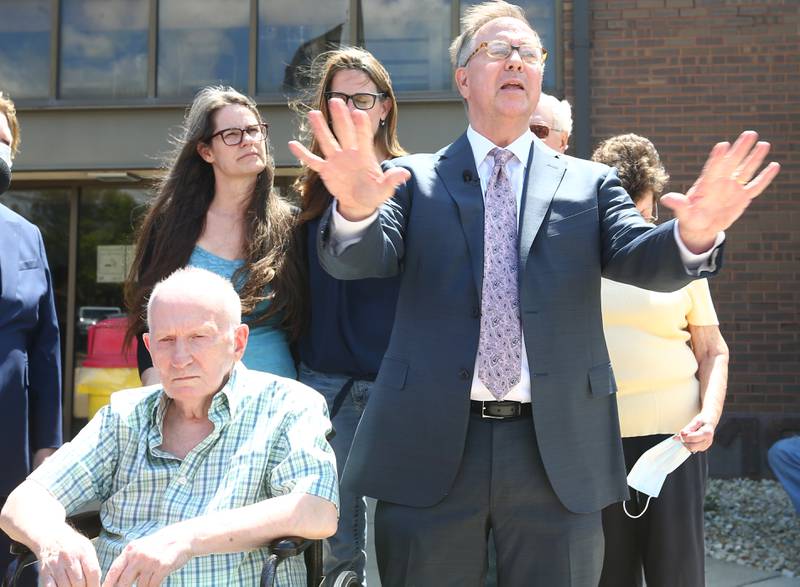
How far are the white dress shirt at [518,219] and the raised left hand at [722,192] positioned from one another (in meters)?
0.04

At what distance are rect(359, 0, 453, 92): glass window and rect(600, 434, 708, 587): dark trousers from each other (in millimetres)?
5167

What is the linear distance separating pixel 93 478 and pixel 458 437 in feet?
3.35

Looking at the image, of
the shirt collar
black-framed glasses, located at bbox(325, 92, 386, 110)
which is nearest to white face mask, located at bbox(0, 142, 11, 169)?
black-framed glasses, located at bbox(325, 92, 386, 110)

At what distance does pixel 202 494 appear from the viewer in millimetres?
2344

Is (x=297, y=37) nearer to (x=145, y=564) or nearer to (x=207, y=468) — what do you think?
(x=207, y=468)

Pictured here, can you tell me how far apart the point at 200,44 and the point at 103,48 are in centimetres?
89

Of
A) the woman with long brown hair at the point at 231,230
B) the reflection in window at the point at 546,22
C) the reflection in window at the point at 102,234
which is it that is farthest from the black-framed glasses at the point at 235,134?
the reflection in window at the point at 102,234

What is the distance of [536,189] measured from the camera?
2.29 metres

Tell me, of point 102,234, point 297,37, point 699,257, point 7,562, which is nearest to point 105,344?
point 102,234

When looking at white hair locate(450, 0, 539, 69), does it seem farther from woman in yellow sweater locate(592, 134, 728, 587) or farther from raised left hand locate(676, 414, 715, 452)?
raised left hand locate(676, 414, 715, 452)

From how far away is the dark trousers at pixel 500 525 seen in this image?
2162mm

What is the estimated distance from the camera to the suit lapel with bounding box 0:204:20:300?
2.98 meters

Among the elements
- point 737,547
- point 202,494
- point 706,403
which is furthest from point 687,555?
point 737,547

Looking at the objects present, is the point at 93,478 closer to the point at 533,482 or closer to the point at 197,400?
the point at 197,400
